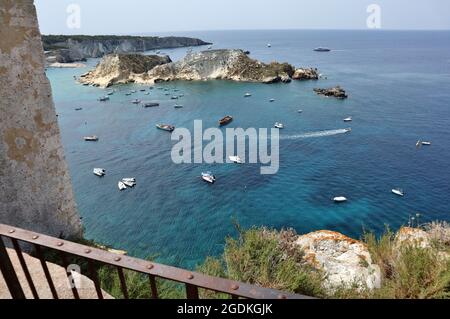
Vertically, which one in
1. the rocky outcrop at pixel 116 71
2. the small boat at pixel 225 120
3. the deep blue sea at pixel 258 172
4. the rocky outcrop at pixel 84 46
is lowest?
the deep blue sea at pixel 258 172

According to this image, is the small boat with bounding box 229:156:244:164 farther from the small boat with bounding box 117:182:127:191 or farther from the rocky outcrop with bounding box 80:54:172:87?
the rocky outcrop with bounding box 80:54:172:87

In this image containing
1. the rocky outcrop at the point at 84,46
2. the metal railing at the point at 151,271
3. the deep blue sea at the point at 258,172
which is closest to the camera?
the metal railing at the point at 151,271

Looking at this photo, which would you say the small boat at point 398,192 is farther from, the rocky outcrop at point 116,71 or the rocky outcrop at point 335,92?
the rocky outcrop at point 116,71

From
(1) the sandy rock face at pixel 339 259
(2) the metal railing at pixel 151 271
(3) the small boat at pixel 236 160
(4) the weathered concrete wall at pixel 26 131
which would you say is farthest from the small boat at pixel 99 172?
(2) the metal railing at pixel 151 271

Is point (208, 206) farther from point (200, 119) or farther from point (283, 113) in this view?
point (283, 113)

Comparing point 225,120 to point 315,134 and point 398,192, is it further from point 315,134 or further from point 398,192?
point 398,192

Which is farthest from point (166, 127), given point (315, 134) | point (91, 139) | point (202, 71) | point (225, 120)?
point (202, 71)
